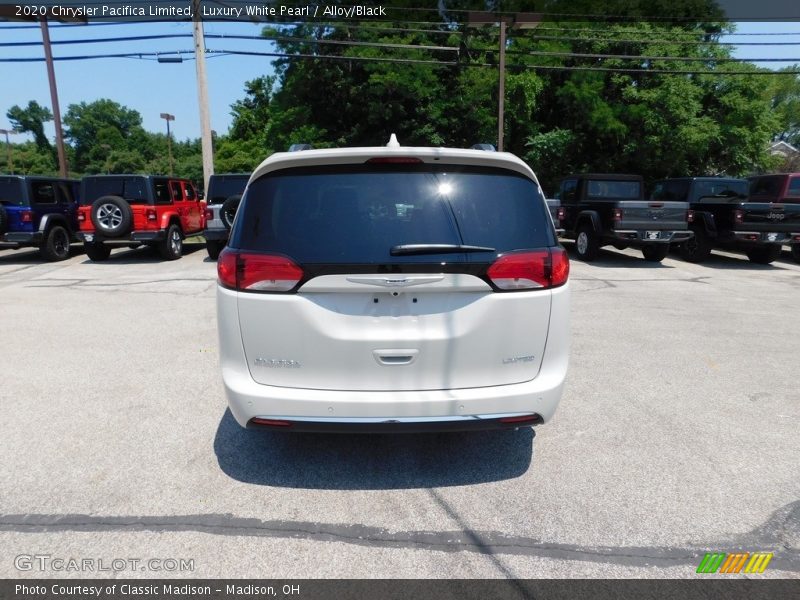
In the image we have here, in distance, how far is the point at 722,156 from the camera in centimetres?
2173

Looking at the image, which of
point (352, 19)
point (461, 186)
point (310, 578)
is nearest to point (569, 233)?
point (461, 186)

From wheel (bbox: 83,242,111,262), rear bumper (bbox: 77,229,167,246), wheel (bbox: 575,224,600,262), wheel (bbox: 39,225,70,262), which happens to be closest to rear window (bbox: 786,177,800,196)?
wheel (bbox: 575,224,600,262)

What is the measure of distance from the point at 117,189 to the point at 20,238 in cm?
241

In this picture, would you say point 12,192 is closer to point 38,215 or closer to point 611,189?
point 38,215

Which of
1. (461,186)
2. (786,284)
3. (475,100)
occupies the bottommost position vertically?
(786,284)

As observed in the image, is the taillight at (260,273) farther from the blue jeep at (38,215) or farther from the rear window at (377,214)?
the blue jeep at (38,215)

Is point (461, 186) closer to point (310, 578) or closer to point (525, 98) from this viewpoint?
point (310, 578)

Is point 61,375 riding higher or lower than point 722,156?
lower

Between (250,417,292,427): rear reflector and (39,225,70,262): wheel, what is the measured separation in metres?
12.8

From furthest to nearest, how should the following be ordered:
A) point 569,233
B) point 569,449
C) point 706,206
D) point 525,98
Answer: point 525,98
point 569,233
point 706,206
point 569,449

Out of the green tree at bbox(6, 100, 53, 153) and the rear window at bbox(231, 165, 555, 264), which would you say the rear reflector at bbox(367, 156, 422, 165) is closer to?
the rear window at bbox(231, 165, 555, 264)

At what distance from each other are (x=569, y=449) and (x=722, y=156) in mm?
22980

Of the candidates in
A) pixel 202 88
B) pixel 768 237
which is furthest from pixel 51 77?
pixel 768 237

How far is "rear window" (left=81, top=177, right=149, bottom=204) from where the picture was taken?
12508mm
